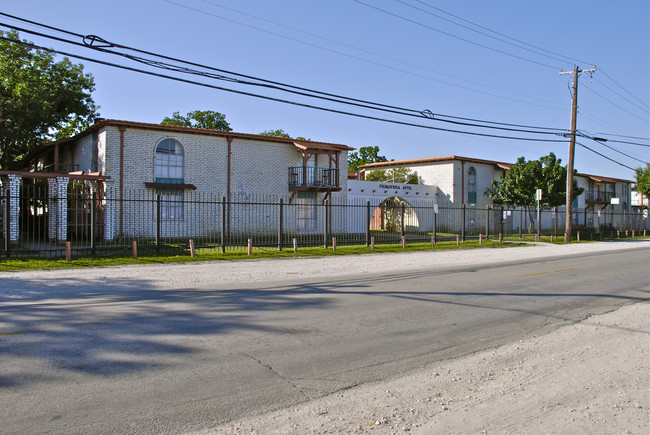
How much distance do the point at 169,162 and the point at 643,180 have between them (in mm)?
46778

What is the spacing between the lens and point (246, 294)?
30.0ft

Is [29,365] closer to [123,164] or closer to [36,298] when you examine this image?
[36,298]

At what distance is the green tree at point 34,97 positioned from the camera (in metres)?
27.6

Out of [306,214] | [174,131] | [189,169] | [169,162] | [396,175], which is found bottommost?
[306,214]

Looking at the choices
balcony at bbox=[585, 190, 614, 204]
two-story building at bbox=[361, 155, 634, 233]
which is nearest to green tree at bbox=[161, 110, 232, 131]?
two-story building at bbox=[361, 155, 634, 233]

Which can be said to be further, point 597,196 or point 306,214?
point 597,196

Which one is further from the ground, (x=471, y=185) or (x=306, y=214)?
(x=471, y=185)

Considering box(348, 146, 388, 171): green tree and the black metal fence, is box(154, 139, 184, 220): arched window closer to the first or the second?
the black metal fence

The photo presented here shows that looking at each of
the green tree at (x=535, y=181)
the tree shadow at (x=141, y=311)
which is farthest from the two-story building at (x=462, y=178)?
the tree shadow at (x=141, y=311)

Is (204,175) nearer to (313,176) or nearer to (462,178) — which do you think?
(313,176)

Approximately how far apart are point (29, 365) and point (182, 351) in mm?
1454

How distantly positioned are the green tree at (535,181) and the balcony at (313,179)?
1552cm

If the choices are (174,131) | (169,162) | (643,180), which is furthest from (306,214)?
(643,180)

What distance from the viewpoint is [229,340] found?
19.4 ft
